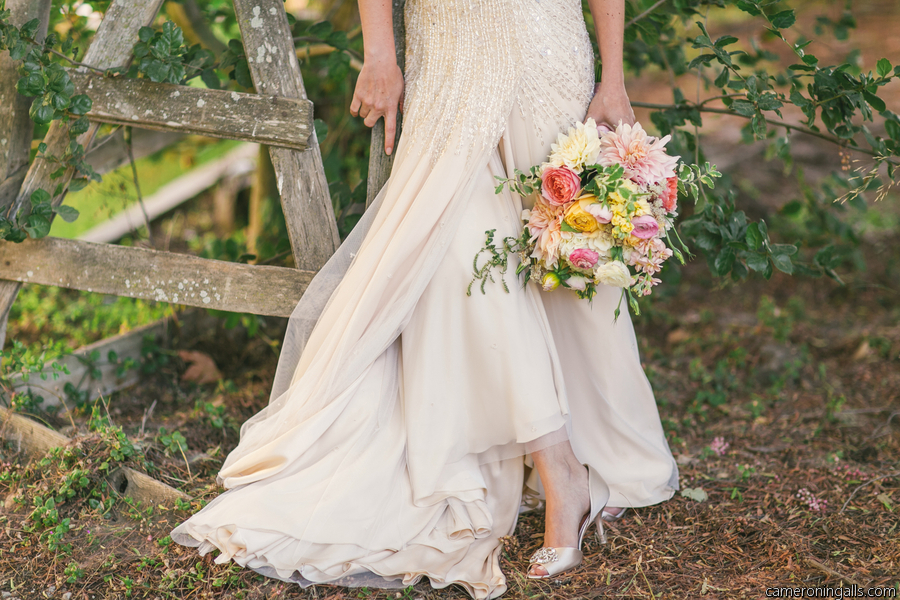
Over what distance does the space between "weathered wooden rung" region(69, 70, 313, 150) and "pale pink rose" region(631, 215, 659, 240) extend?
3.47 feet

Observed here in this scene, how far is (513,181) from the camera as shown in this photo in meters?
2.05

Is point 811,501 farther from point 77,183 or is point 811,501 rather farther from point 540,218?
point 77,183

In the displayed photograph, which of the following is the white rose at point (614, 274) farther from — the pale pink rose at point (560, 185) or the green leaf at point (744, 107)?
the green leaf at point (744, 107)

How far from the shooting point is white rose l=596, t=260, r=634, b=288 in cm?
187

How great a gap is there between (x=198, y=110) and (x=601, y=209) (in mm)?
1327

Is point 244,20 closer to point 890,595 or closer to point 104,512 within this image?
point 104,512

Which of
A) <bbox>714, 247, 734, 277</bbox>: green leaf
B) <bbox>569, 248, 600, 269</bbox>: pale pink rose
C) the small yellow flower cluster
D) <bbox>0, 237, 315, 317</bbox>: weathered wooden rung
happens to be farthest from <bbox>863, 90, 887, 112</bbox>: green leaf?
<bbox>0, 237, 315, 317</bbox>: weathered wooden rung

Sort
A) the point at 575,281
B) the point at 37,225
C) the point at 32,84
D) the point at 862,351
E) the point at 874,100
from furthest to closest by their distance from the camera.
A: the point at 862,351 → the point at 37,225 → the point at 874,100 → the point at 32,84 → the point at 575,281

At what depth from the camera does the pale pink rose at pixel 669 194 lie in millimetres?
1958

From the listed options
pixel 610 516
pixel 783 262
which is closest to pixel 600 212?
pixel 783 262

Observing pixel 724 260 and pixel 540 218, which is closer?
pixel 540 218

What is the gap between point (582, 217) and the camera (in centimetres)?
189

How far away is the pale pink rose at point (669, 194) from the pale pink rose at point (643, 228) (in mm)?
112

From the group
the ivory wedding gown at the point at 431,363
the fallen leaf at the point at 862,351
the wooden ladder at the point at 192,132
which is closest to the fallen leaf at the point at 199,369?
the wooden ladder at the point at 192,132
